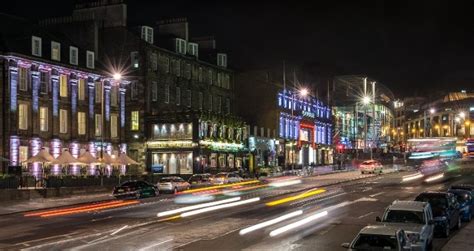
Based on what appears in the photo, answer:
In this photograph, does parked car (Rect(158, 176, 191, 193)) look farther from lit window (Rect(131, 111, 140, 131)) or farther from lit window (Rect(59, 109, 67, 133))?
lit window (Rect(131, 111, 140, 131))

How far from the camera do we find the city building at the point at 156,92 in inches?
2904

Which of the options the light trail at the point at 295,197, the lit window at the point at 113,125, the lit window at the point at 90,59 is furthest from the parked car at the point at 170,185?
the lit window at the point at 90,59

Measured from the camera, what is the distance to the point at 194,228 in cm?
2559

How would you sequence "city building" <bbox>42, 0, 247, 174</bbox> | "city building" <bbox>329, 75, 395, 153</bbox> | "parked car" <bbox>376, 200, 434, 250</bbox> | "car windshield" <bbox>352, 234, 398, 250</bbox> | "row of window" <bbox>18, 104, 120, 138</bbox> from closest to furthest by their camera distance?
"car windshield" <bbox>352, 234, 398, 250</bbox>
"parked car" <bbox>376, 200, 434, 250</bbox>
"row of window" <bbox>18, 104, 120, 138</bbox>
"city building" <bbox>42, 0, 247, 174</bbox>
"city building" <bbox>329, 75, 395, 153</bbox>

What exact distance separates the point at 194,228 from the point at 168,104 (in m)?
52.8

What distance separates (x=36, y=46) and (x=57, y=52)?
279 centimetres

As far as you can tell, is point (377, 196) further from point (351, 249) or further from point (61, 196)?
point (351, 249)

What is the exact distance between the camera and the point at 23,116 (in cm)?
5834

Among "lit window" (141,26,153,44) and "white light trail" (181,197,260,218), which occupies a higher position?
"lit window" (141,26,153,44)

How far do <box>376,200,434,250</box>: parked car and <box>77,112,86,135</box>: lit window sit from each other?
48.6 metres

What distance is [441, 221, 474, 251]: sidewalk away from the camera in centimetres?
2045

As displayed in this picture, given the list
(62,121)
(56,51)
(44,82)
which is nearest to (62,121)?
(62,121)

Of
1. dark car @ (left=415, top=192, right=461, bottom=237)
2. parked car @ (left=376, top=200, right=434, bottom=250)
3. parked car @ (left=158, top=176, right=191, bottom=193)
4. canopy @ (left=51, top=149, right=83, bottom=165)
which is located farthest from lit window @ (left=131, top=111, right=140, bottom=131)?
parked car @ (left=376, top=200, right=434, bottom=250)

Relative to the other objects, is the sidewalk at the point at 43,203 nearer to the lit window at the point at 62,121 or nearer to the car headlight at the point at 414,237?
the lit window at the point at 62,121
